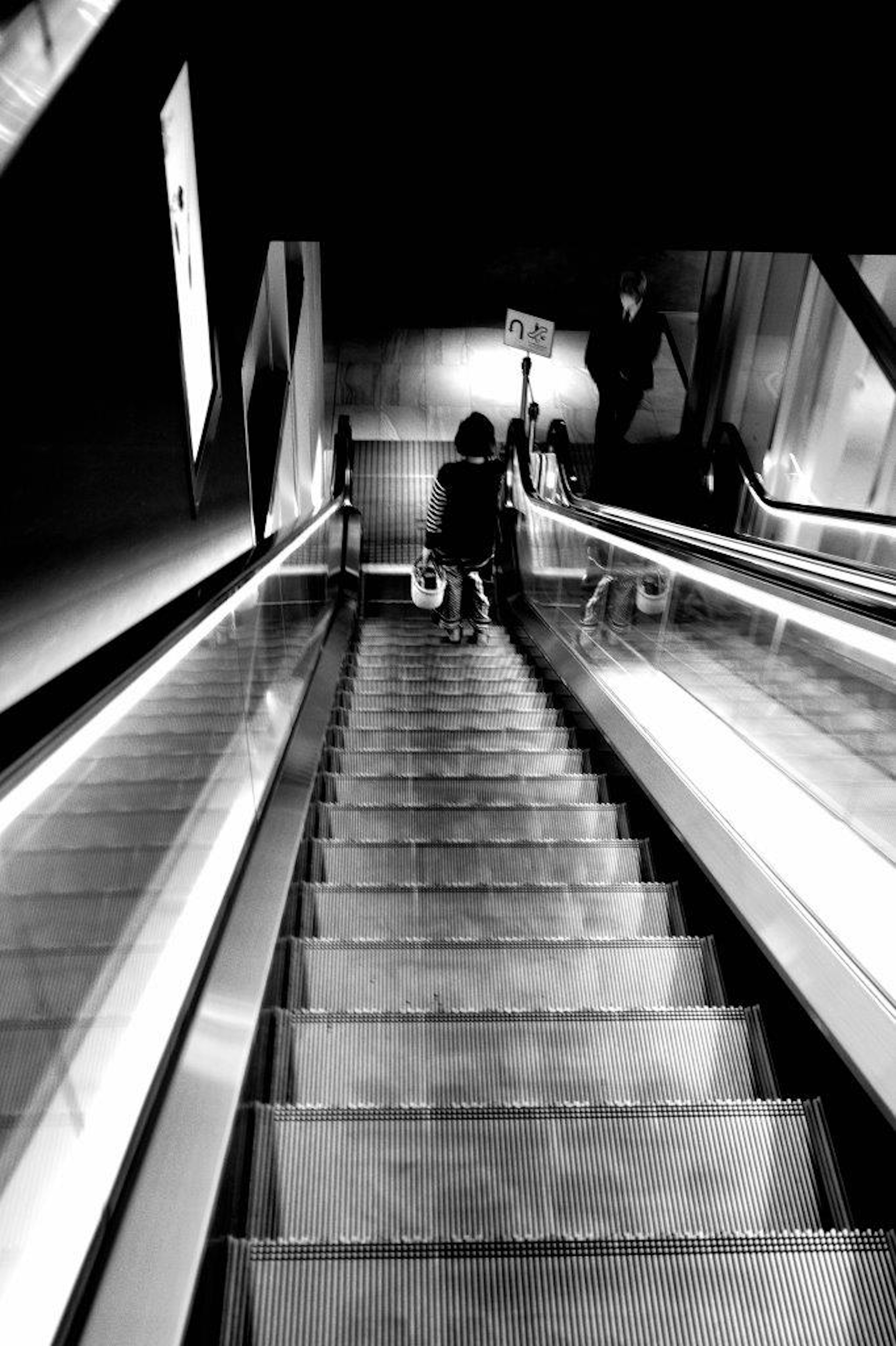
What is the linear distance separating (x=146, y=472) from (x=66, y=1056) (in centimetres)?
235

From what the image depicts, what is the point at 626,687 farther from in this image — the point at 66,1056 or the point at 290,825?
the point at 66,1056

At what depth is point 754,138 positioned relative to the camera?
14.2ft

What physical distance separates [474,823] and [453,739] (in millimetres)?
968

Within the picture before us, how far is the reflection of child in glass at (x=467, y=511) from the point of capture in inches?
211

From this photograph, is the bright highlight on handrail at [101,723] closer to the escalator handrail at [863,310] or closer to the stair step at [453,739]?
the stair step at [453,739]

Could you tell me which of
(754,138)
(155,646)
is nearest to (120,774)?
(155,646)

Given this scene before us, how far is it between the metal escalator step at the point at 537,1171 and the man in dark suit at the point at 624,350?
7131 mm

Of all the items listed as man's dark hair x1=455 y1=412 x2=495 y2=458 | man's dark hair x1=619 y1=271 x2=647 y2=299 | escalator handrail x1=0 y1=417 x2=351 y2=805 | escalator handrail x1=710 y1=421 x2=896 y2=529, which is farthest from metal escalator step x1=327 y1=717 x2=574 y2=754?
man's dark hair x1=619 y1=271 x2=647 y2=299

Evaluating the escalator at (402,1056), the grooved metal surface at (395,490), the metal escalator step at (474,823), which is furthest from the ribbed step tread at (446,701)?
the grooved metal surface at (395,490)

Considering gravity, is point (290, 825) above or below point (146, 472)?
below

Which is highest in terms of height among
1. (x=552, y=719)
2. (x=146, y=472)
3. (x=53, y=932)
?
(x=146, y=472)

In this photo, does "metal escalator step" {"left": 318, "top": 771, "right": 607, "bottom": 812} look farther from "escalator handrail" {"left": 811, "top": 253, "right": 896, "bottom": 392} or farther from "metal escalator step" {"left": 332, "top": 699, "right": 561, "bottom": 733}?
"escalator handrail" {"left": 811, "top": 253, "right": 896, "bottom": 392}

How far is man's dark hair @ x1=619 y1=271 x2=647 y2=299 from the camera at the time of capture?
25.5ft

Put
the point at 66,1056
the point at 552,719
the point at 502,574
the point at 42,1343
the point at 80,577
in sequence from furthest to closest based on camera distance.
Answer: the point at 502,574 → the point at 552,719 → the point at 80,577 → the point at 66,1056 → the point at 42,1343
